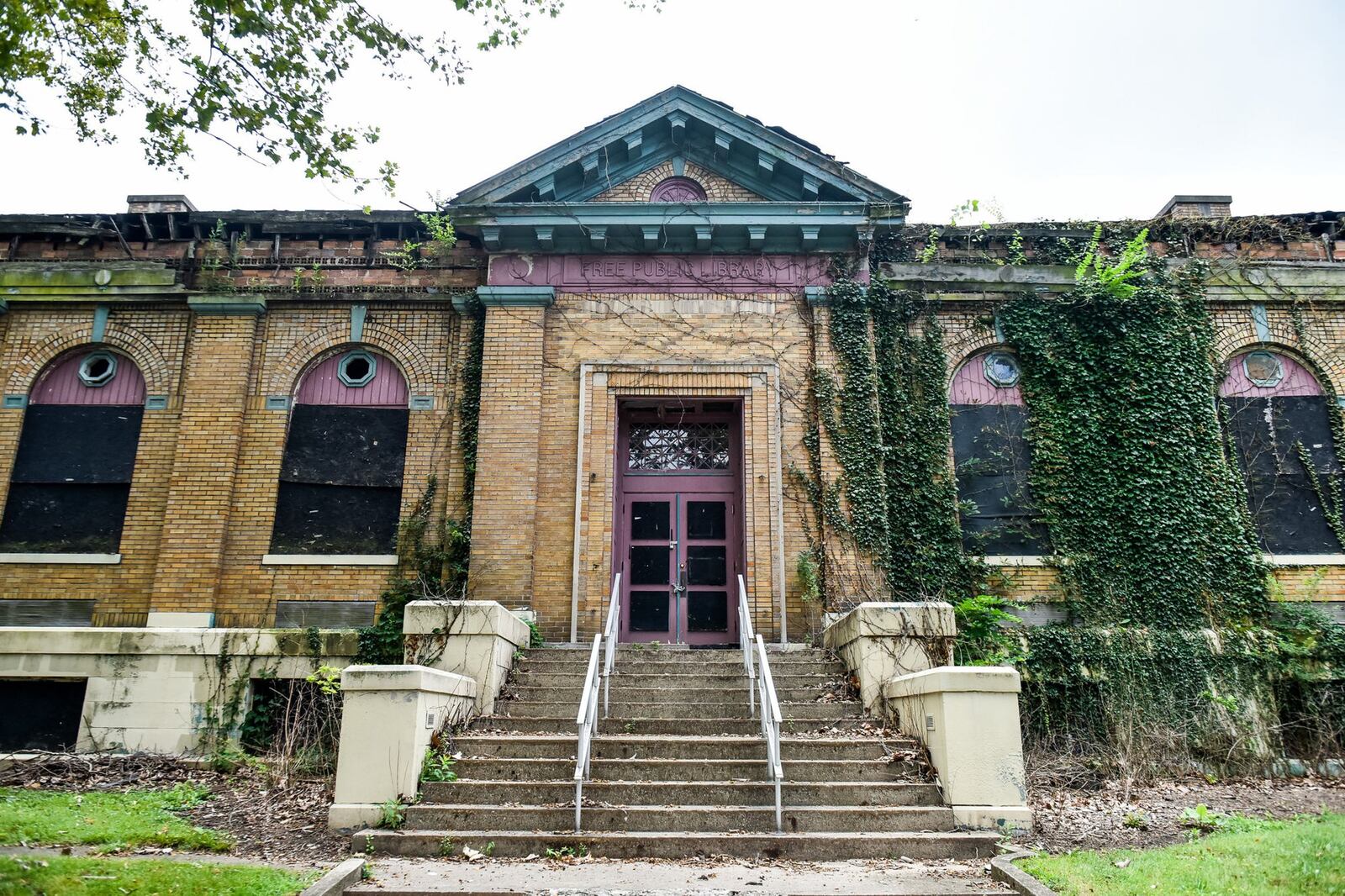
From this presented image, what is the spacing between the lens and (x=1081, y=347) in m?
13.2

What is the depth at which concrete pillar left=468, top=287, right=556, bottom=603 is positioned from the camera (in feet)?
38.5

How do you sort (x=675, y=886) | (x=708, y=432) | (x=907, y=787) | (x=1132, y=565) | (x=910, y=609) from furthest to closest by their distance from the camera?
(x=708, y=432), (x=1132, y=565), (x=910, y=609), (x=907, y=787), (x=675, y=886)

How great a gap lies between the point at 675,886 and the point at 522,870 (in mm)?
1130

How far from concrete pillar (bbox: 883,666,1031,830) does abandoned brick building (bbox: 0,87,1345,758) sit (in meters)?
3.85

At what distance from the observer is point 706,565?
40.9 feet

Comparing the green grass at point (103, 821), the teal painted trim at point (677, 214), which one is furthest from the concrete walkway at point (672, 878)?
the teal painted trim at point (677, 214)

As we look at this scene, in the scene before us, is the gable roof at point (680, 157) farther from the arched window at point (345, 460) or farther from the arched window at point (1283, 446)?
the arched window at point (1283, 446)

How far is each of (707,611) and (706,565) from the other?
648mm

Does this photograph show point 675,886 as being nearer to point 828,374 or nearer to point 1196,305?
point 828,374

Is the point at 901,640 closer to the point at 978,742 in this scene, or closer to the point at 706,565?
the point at 978,742

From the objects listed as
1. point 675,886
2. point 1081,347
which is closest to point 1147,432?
point 1081,347

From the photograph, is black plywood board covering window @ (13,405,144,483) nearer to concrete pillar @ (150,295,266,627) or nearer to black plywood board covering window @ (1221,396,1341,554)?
concrete pillar @ (150,295,266,627)

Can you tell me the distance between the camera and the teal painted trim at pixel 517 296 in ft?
41.9

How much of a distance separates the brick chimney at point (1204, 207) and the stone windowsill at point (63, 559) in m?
17.0
